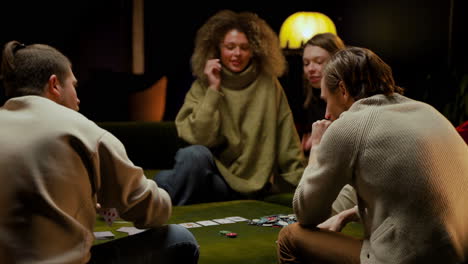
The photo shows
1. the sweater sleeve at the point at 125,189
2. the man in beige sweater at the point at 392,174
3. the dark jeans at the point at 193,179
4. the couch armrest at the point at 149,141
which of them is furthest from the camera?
the couch armrest at the point at 149,141

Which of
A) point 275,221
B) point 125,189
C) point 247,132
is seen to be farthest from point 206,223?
point 125,189

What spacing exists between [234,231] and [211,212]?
0.54m

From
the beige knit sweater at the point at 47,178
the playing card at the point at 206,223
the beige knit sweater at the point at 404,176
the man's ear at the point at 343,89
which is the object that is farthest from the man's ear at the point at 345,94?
the playing card at the point at 206,223

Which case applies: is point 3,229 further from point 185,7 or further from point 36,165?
point 185,7

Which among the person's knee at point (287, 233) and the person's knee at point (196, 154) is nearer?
the person's knee at point (287, 233)

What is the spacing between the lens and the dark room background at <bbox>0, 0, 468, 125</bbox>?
457cm

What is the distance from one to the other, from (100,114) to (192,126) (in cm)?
114

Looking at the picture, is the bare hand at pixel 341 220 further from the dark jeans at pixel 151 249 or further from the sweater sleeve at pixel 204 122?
the sweater sleeve at pixel 204 122

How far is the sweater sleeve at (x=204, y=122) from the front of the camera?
11.9ft

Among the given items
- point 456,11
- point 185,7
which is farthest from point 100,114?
point 456,11

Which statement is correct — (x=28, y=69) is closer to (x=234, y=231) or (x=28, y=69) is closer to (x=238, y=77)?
(x=234, y=231)

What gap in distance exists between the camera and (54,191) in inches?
54.1

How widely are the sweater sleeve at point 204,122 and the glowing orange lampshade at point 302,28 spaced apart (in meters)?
1.84

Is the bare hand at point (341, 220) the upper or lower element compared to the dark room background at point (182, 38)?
lower
